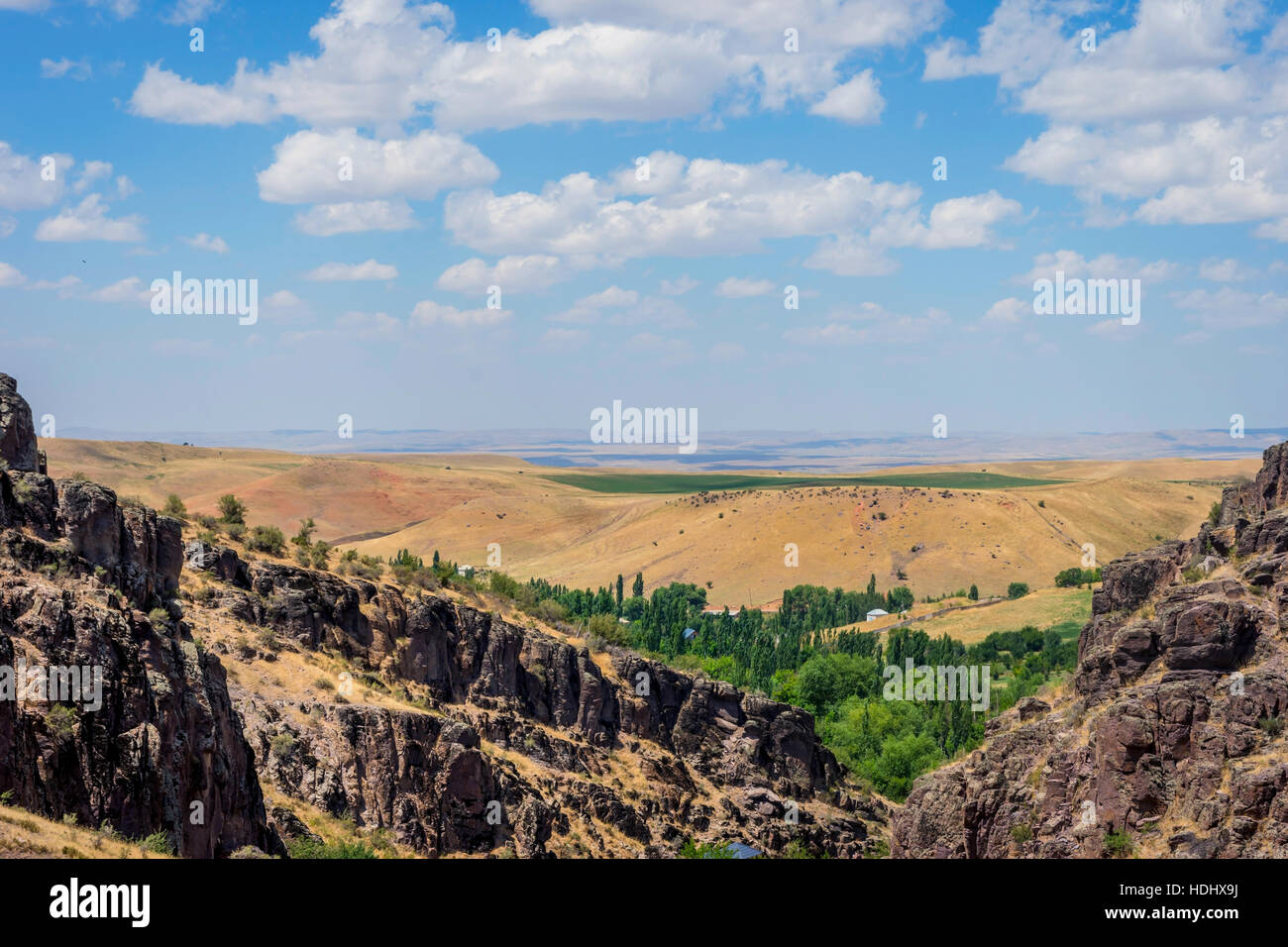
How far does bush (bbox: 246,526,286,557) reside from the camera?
56031mm

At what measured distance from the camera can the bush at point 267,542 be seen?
56031 millimetres

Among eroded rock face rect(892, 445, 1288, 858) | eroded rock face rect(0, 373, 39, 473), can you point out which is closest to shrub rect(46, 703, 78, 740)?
eroded rock face rect(0, 373, 39, 473)

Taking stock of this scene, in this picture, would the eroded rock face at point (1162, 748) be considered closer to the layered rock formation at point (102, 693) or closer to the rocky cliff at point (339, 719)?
the rocky cliff at point (339, 719)

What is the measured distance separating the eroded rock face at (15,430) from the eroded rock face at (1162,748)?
3210 centimetres

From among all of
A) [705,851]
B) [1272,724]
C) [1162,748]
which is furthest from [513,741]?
[1272,724]

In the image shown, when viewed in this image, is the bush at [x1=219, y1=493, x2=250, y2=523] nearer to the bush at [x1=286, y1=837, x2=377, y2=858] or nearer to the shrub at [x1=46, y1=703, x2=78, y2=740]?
the bush at [x1=286, y1=837, x2=377, y2=858]

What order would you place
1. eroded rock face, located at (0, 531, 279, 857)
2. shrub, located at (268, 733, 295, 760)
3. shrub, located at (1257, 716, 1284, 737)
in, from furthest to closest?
1. shrub, located at (268, 733, 295, 760)
2. shrub, located at (1257, 716, 1284, 737)
3. eroded rock face, located at (0, 531, 279, 857)

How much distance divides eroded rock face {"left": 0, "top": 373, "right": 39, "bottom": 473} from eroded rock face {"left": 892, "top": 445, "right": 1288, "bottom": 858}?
32.1 m

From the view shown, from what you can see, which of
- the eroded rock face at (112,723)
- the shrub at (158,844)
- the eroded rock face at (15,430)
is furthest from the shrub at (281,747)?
the shrub at (158,844)

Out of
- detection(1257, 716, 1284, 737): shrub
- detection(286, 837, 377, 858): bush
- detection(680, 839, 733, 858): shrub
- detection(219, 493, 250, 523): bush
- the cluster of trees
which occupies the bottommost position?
detection(680, 839, 733, 858): shrub

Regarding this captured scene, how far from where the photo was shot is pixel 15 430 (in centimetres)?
3334

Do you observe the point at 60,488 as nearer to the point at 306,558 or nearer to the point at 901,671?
the point at 306,558
